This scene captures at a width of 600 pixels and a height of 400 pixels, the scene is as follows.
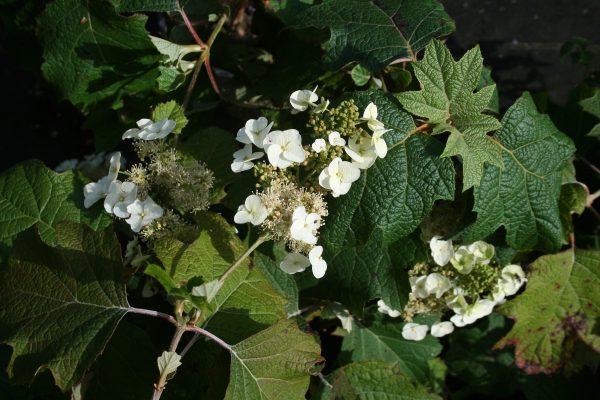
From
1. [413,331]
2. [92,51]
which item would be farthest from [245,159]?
[413,331]

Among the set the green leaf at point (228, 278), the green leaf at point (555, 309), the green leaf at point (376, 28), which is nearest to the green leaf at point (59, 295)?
the green leaf at point (228, 278)

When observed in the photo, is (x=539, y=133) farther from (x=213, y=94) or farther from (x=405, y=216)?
(x=213, y=94)

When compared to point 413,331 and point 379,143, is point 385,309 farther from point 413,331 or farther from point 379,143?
point 379,143

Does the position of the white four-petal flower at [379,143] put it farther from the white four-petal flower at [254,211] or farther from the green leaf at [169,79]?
the green leaf at [169,79]

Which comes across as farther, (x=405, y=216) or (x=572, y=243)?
(x=572, y=243)

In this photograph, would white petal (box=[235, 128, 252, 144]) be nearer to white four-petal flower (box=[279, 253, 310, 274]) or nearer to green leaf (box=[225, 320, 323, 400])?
white four-petal flower (box=[279, 253, 310, 274])

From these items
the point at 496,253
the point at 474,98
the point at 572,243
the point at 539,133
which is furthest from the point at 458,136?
the point at 572,243
